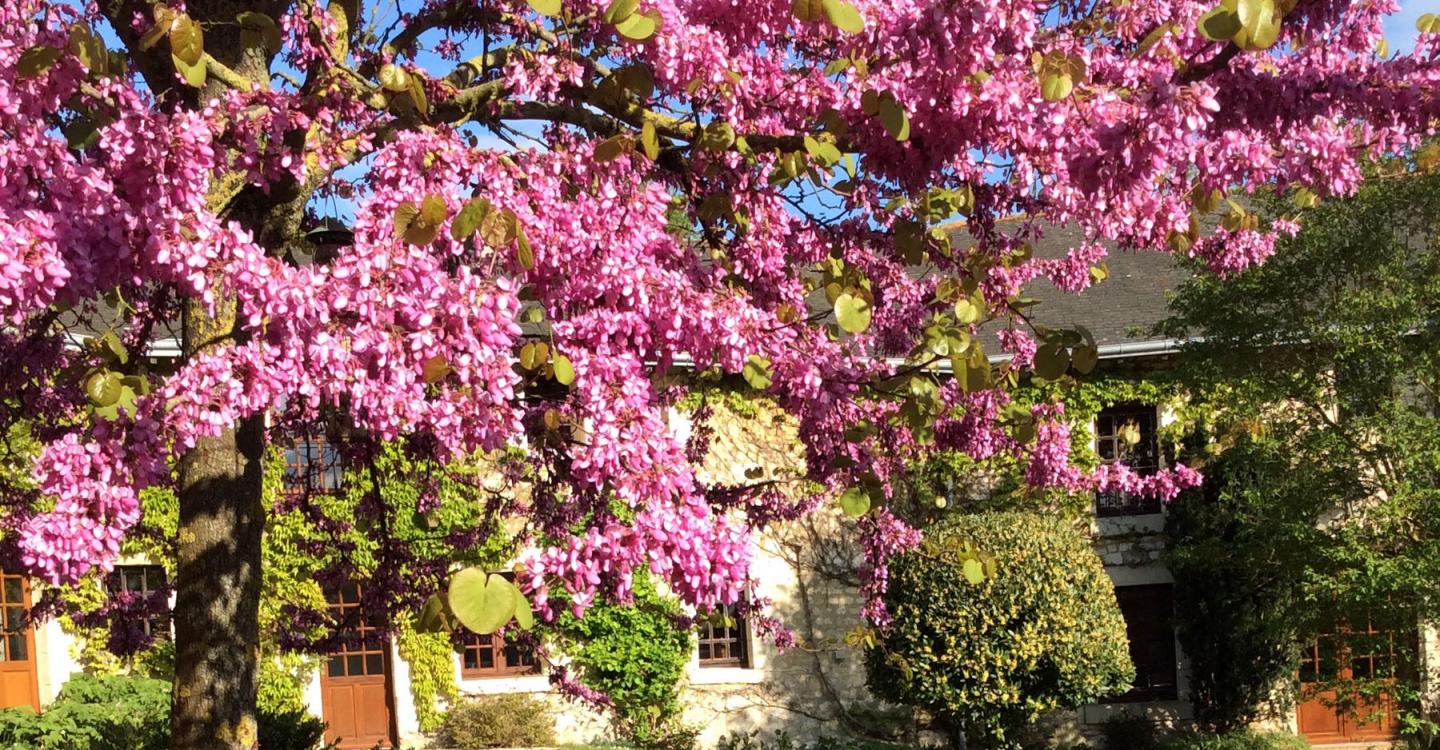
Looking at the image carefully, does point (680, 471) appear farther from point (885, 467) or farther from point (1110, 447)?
point (1110, 447)

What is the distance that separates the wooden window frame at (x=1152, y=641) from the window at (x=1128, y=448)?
99 cm

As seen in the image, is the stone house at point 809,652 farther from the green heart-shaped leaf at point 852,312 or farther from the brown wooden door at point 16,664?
the green heart-shaped leaf at point 852,312

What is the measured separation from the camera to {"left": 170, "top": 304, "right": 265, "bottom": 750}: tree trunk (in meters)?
3.89

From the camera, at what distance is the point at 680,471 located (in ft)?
7.73

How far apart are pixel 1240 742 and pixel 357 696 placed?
9.76m

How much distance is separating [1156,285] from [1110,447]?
94.4 inches

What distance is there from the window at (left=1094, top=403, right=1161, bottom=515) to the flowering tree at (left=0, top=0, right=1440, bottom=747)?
10.7 m

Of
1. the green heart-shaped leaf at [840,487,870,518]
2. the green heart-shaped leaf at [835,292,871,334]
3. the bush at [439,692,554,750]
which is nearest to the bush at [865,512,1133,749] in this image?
the bush at [439,692,554,750]

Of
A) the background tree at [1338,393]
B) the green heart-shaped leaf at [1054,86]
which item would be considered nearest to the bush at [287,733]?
the green heart-shaped leaf at [1054,86]

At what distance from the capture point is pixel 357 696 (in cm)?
1245

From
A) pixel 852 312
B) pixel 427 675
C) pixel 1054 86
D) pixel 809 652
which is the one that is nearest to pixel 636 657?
pixel 809 652

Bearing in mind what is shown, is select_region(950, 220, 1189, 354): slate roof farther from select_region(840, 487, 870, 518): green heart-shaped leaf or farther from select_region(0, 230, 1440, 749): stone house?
select_region(840, 487, 870, 518): green heart-shaped leaf

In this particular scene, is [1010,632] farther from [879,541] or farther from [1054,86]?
[1054,86]

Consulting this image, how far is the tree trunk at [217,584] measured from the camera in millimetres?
3889
